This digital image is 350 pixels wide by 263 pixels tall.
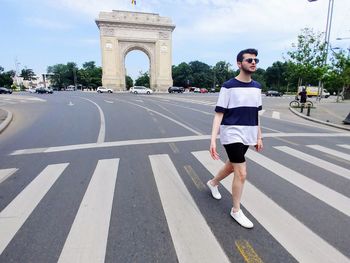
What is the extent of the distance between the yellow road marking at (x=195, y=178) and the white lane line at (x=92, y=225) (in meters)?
1.45

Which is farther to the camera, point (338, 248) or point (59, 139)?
point (59, 139)

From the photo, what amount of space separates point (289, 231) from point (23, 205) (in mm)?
3707

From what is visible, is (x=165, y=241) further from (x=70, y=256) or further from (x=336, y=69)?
(x=336, y=69)

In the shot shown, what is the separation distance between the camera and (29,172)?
17.3 ft

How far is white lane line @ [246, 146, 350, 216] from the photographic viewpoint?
3.84 meters

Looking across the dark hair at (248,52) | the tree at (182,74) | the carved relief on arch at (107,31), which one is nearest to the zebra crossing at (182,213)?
the dark hair at (248,52)

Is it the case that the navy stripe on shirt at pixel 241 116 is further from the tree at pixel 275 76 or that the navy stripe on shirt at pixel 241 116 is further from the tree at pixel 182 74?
the tree at pixel 275 76

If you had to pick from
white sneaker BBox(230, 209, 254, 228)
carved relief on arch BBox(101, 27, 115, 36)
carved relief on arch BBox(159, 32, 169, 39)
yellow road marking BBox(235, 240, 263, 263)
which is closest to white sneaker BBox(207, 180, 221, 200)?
white sneaker BBox(230, 209, 254, 228)

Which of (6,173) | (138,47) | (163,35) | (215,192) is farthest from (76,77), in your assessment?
(215,192)

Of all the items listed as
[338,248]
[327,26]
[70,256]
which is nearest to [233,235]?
[338,248]

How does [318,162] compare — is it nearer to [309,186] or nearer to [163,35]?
[309,186]

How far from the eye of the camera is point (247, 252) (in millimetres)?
2723

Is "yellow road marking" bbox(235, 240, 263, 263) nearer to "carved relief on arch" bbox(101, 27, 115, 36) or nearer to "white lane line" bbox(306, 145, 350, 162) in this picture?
"white lane line" bbox(306, 145, 350, 162)

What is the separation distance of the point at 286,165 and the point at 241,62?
3477 mm
